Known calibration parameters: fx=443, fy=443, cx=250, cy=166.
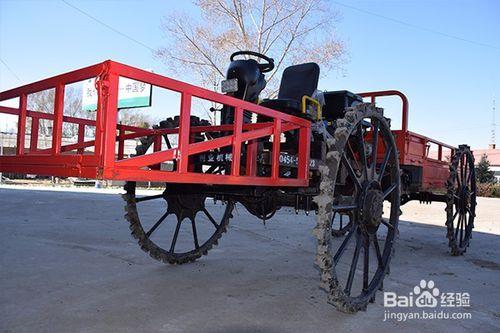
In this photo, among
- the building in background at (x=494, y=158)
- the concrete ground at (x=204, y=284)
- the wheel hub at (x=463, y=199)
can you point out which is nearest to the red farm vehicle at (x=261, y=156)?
the concrete ground at (x=204, y=284)

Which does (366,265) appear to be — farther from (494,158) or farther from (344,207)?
(494,158)

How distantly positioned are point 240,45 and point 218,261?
16.6 metres

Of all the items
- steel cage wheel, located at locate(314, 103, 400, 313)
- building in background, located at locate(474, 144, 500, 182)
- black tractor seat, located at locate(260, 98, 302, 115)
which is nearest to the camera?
steel cage wheel, located at locate(314, 103, 400, 313)

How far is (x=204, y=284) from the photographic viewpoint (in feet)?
14.3

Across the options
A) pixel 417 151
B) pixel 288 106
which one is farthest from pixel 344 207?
pixel 417 151

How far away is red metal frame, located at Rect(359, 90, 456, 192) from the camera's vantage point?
5789 mm

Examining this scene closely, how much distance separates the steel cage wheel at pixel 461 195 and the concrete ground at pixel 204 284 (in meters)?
0.26

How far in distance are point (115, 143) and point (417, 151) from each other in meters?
4.94

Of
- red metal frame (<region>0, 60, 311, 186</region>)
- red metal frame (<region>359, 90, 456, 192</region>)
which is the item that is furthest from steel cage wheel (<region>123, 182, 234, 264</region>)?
red metal frame (<region>359, 90, 456, 192</region>)

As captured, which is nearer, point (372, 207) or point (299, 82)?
point (372, 207)

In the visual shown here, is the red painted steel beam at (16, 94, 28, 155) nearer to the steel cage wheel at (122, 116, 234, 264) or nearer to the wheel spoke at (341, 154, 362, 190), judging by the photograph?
the steel cage wheel at (122, 116, 234, 264)

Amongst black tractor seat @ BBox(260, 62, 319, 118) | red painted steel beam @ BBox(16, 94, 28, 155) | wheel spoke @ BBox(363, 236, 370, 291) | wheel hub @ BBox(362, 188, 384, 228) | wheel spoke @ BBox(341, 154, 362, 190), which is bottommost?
wheel spoke @ BBox(363, 236, 370, 291)

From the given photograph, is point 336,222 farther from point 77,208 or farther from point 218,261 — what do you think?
point 77,208

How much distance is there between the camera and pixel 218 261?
5.40m
